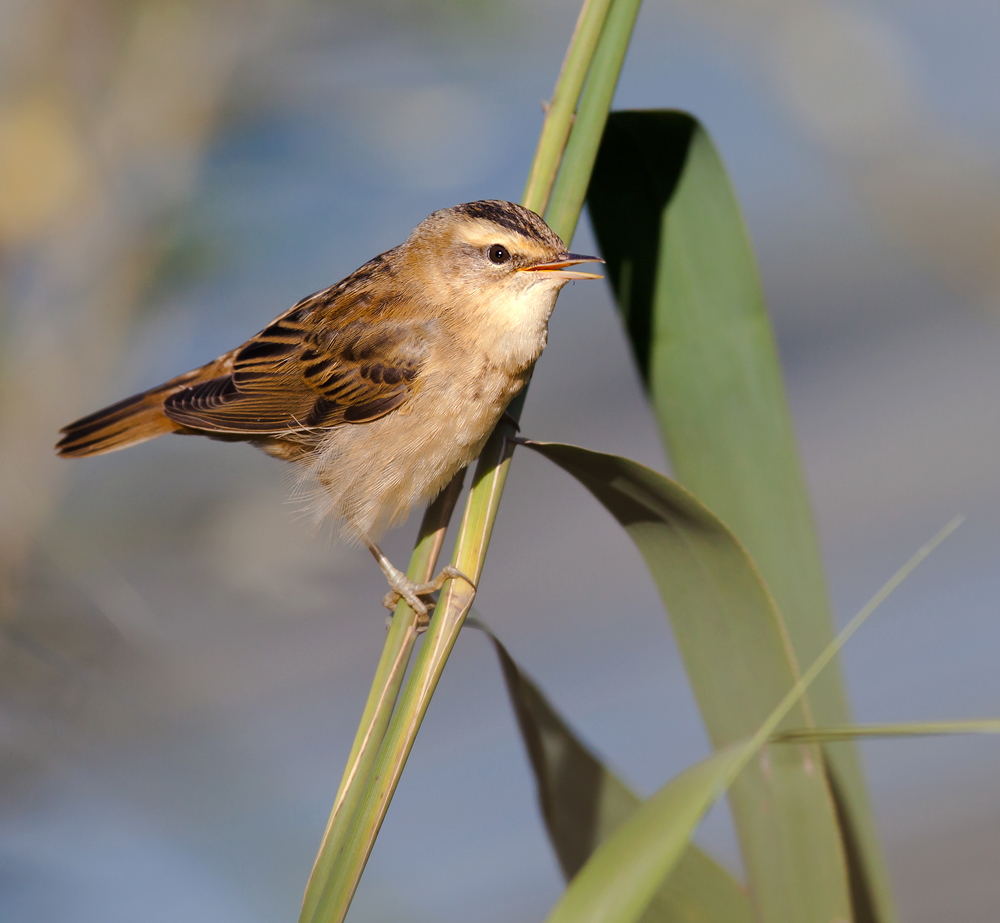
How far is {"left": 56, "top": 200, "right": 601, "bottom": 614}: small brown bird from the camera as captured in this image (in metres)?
1.79

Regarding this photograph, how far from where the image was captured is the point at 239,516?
240cm

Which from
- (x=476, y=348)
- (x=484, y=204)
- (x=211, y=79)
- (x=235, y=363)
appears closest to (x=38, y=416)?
(x=235, y=363)

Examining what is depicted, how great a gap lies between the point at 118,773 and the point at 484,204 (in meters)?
1.56

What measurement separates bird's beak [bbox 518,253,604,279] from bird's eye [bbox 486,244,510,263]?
2.3 inches

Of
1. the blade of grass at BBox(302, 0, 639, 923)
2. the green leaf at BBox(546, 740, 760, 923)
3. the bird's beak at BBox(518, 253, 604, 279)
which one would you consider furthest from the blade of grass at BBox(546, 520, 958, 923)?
the bird's beak at BBox(518, 253, 604, 279)

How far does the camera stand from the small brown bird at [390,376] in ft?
5.87

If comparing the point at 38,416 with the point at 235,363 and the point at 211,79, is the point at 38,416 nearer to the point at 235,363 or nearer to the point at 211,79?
the point at 235,363

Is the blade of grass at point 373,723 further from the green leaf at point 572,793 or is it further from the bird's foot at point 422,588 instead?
the green leaf at point 572,793

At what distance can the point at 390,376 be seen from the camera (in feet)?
6.47

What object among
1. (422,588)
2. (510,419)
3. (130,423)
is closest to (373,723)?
(422,588)

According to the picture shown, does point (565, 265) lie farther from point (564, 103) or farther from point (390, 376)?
point (390, 376)

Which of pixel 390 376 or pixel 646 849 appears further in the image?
pixel 390 376

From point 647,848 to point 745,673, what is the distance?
507mm

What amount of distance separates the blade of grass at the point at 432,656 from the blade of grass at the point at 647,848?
283mm
